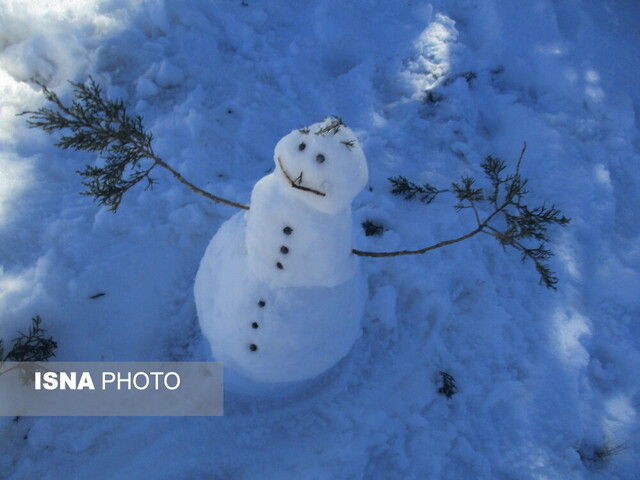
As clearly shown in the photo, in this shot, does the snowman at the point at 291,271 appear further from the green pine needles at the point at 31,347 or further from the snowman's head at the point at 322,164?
the green pine needles at the point at 31,347

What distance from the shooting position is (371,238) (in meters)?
3.19

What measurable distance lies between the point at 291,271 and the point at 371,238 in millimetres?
1303

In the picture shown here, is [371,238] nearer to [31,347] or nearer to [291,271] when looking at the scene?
[291,271]

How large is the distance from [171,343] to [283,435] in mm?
878

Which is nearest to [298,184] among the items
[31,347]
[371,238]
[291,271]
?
[291,271]

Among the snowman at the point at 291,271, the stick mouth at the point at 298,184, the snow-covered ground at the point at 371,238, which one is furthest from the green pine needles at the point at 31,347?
the stick mouth at the point at 298,184

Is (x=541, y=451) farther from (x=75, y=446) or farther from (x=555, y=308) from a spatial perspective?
(x=75, y=446)

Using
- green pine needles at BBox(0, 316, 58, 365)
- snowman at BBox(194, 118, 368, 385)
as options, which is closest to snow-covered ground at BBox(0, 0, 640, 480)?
green pine needles at BBox(0, 316, 58, 365)

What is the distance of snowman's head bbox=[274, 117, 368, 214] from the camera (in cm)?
166

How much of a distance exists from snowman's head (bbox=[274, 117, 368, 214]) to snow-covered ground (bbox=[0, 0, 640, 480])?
1.42 m

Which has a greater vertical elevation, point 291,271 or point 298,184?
point 298,184

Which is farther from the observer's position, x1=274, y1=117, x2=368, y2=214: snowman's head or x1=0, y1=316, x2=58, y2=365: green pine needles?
x1=0, y1=316, x2=58, y2=365: green pine needles

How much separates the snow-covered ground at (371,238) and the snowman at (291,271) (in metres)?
0.49

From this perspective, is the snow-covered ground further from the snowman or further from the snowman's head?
the snowman's head
